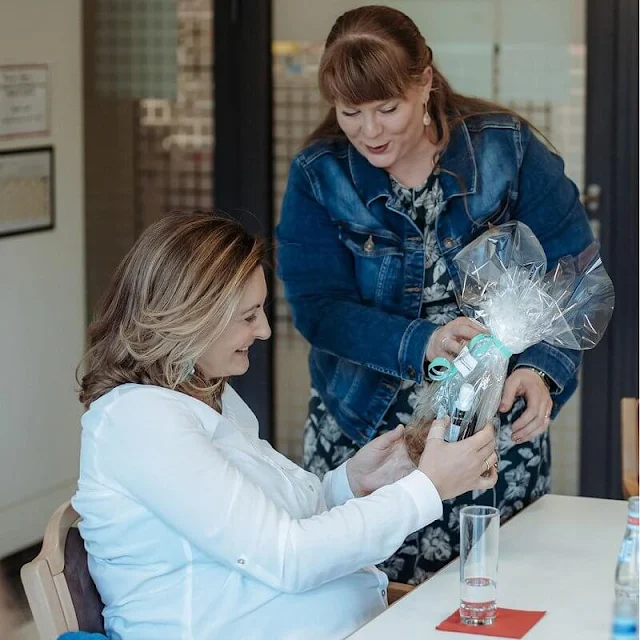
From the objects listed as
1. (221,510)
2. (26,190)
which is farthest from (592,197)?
(221,510)

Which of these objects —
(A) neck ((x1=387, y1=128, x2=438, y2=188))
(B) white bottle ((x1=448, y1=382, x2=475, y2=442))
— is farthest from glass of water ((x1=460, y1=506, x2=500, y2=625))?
(A) neck ((x1=387, y1=128, x2=438, y2=188))

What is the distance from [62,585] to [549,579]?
0.74 metres

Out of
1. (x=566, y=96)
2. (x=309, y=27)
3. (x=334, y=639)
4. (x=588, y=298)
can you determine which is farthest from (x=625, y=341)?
(x=334, y=639)

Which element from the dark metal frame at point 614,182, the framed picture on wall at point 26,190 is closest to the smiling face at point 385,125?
the dark metal frame at point 614,182

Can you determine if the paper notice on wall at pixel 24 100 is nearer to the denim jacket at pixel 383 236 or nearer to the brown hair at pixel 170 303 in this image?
the denim jacket at pixel 383 236

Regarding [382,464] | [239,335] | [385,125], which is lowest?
[382,464]

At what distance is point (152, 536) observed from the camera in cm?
176

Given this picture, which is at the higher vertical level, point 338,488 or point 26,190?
point 26,190

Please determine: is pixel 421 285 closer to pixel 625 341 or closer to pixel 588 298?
pixel 588 298

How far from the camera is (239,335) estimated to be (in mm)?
1913

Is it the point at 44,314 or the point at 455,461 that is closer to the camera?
the point at 455,461

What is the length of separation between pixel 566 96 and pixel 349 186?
1.62m

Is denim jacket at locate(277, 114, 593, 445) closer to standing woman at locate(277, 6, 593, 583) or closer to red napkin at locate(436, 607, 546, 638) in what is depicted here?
standing woman at locate(277, 6, 593, 583)

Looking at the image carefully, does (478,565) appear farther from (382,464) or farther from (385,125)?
(385,125)
